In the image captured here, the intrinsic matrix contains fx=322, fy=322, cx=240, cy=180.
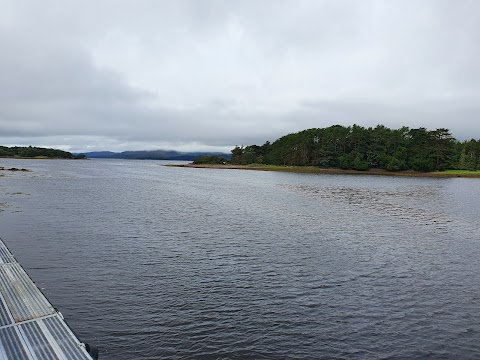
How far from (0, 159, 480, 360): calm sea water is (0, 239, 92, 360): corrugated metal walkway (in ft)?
5.47

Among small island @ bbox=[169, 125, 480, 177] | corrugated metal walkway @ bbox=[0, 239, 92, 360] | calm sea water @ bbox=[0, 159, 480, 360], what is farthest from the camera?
small island @ bbox=[169, 125, 480, 177]

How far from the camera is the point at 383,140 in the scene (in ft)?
529

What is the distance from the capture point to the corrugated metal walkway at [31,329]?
794 centimetres

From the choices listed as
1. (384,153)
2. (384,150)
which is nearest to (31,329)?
(384,153)

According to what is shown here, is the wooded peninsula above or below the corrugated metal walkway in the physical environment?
above

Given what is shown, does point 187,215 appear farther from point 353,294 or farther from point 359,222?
point 353,294

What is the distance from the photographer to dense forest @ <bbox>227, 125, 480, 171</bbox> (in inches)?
6112

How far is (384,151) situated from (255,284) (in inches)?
6352

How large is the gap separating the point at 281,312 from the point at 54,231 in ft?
67.6

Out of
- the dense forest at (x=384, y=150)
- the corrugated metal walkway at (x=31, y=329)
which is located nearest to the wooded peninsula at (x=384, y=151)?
the dense forest at (x=384, y=150)

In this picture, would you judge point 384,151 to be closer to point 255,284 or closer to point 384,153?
point 384,153

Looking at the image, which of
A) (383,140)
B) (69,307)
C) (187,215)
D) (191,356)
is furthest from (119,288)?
(383,140)

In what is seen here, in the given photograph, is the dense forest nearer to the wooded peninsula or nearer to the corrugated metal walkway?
the wooded peninsula

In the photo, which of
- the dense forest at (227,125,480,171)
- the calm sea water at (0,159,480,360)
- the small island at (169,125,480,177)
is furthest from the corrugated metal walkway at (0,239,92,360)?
the dense forest at (227,125,480,171)
